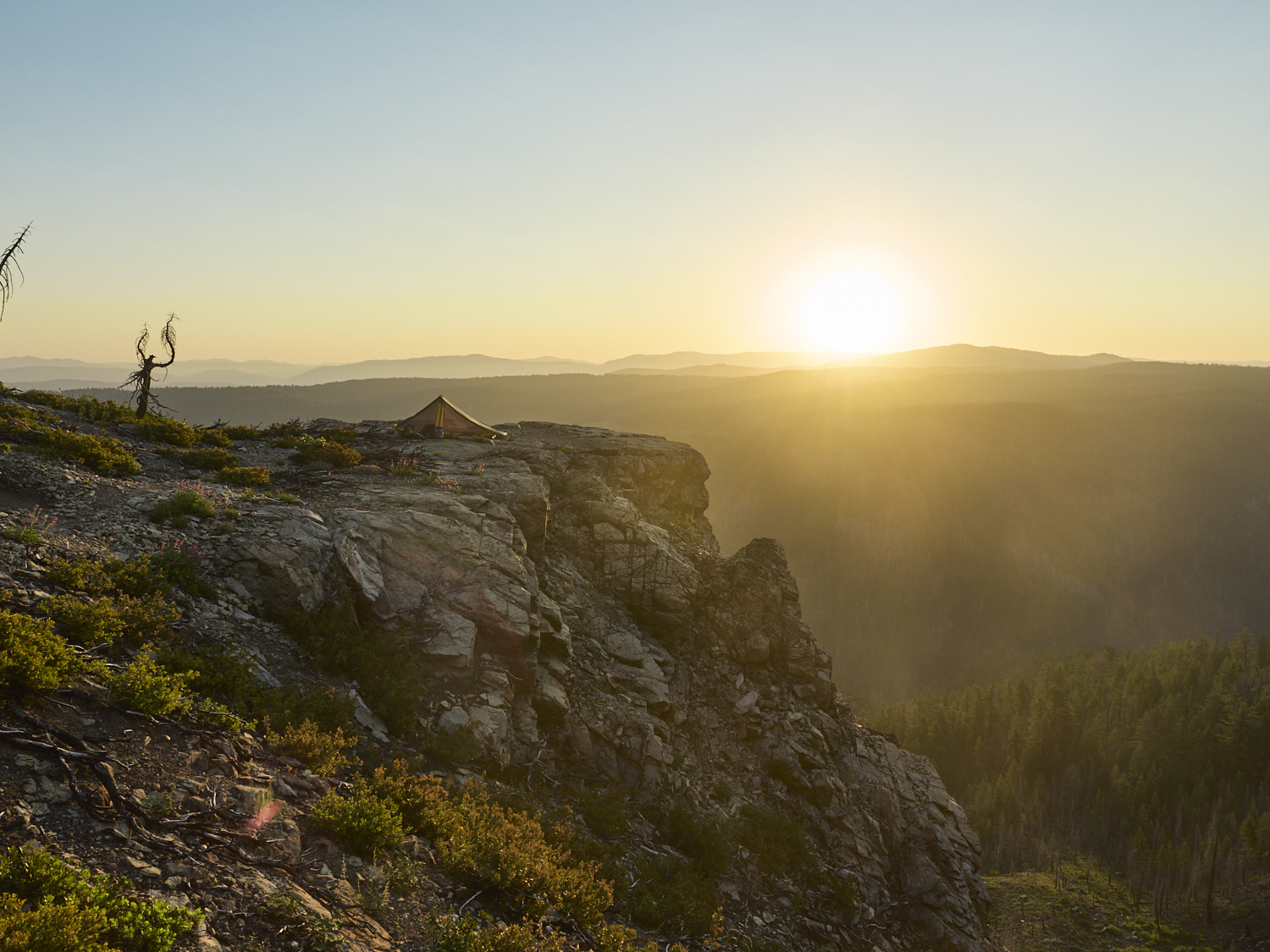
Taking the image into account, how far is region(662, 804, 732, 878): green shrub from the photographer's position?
1888 centimetres

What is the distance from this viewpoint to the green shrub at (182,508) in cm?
1803

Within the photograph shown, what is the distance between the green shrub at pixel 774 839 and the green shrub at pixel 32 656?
18345 mm

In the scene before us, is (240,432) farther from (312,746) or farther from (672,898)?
(672,898)

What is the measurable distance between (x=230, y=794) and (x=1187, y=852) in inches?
4310

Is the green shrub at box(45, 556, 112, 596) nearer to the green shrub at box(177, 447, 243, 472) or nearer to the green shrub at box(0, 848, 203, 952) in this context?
the green shrub at box(0, 848, 203, 952)

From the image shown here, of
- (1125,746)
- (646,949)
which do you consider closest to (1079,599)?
(1125,746)

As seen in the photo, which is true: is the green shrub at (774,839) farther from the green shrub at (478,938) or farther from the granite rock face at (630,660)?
the green shrub at (478,938)

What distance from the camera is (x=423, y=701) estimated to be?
17625 millimetres

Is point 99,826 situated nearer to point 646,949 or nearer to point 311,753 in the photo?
point 311,753

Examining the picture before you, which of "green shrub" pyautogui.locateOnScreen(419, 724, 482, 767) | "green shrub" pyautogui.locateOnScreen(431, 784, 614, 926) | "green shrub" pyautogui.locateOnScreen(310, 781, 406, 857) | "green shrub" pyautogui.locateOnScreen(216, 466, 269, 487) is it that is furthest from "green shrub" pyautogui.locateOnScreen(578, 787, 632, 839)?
"green shrub" pyautogui.locateOnScreen(216, 466, 269, 487)

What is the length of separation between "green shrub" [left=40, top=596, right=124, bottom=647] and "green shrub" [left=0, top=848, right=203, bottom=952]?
18.2 feet

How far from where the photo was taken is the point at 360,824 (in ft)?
37.1

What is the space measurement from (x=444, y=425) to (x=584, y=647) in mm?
17966

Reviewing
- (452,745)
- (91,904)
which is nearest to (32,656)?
(91,904)
